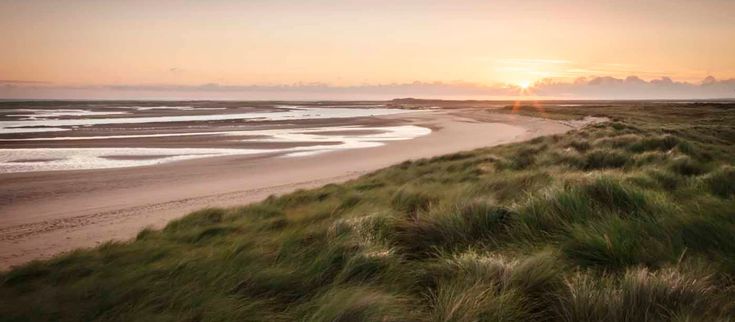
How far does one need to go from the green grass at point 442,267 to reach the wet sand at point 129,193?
10.7ft

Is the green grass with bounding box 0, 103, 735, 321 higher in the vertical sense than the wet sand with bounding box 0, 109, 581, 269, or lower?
higher

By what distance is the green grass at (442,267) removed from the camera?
2506mm

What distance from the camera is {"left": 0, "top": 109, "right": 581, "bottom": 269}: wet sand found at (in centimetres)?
768

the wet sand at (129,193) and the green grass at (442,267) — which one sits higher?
the green grass at (442,267)

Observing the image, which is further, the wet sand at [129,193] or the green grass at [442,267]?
the wet sand at [129,193]

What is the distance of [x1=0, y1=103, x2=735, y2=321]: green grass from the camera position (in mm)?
2506

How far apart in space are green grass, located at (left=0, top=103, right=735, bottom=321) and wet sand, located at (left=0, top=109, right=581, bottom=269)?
128 inches

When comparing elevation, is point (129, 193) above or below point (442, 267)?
below

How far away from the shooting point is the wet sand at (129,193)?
768cm

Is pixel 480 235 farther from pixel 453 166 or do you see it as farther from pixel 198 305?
pixel 453 166

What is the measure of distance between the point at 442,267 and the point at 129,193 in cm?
1109

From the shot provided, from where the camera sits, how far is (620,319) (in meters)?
2.29

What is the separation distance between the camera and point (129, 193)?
452 inches

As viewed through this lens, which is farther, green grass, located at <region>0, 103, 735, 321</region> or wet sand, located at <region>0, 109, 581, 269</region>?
wet sand, located at <region>0, 109, 581, 269</region>
